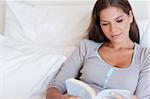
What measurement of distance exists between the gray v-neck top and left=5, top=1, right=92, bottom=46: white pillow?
0.14 meters

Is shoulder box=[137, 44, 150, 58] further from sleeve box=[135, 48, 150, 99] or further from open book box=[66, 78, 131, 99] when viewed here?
open book box=[66, 78, 131, 99]

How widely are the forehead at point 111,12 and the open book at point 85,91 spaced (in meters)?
0.33

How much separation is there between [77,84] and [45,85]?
0.29 meters

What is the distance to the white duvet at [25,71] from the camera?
1.40 metres

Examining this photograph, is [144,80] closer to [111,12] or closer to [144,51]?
[144,51]

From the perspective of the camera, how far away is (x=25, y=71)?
1.42 m

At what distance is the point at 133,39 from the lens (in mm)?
1470

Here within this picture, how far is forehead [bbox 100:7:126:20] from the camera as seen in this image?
4.35 feet

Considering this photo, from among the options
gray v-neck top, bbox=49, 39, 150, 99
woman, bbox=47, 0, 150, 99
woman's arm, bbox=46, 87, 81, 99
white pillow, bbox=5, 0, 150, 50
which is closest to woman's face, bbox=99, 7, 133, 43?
woman, bbox=47, 0, 150, 99

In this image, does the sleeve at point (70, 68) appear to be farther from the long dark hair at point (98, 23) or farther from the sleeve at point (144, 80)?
the sleeve at point (144, 80)

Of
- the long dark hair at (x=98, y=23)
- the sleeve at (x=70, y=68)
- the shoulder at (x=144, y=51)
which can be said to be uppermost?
the long dark hair at (x=98, y=23)

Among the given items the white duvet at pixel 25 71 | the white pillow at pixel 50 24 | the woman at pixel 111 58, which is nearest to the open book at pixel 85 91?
the woman at pixel 111 58

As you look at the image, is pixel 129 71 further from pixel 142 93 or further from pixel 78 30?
pixel 78 30

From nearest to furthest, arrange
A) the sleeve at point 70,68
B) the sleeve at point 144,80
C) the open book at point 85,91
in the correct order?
1. the open book at point 85,91
2. the sleeve at point 144,80
3. the sleeve at point 70,68
